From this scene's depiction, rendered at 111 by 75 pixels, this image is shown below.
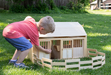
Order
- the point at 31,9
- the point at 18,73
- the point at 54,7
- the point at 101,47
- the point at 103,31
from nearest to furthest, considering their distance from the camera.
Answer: the point at 18,73
the point at 101,47
the point at 103,31
the point at 31,9
the point at 54,7

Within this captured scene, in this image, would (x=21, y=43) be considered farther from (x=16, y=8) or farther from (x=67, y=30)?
(x=16, y=8)

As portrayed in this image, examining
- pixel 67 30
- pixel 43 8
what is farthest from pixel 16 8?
pixel 67 30

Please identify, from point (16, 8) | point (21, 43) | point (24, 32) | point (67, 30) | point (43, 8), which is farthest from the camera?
point (43, 8)

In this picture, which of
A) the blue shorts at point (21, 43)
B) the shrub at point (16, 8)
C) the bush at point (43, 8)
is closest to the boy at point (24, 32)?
the blue shorts at point (21, 43)

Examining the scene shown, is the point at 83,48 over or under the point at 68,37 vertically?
under

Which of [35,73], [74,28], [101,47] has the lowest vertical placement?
[101,47]

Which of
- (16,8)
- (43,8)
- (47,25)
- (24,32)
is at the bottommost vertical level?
(43,8)

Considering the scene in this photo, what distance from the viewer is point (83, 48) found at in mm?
4016

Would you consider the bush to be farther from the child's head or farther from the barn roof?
the child's head

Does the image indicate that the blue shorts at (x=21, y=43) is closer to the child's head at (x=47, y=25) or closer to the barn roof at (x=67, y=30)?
the child's head at (x=47, y=25)

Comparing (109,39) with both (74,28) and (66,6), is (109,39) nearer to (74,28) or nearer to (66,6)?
(74,28)

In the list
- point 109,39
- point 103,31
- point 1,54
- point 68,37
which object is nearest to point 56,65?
point 68,37

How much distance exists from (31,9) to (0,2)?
8.64 feet

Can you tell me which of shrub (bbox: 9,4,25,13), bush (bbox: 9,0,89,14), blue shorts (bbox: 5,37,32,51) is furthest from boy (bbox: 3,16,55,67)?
shrub (bbox: 9,4,25,13)
